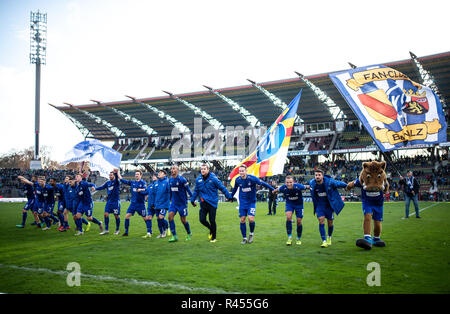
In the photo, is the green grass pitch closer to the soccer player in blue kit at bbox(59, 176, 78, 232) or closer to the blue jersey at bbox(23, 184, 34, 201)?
the soccer player in blue kit at bbox(59, 176, 78, 232)

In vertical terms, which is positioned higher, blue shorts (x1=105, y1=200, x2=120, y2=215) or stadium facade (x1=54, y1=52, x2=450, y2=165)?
stadium facade (x1=54, y1=52, x2=450, y2=165)

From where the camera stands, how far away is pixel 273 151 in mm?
14102

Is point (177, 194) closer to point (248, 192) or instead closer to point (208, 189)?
point (208, 189)

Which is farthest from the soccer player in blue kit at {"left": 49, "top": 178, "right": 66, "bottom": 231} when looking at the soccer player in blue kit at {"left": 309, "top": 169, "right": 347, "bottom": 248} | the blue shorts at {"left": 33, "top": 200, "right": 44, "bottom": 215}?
the soccer player in blue kit at {"left": 309, "top": 169, "right": 347, "bottom": 248}

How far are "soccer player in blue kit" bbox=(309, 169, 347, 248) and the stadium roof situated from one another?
33.9 meters

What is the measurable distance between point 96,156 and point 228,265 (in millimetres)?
14144

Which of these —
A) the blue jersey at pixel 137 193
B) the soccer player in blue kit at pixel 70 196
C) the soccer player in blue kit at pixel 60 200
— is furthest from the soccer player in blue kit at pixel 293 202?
the soccer player in blue kit at pixel 60 200

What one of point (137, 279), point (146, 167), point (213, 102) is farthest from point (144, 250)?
point (146, 167)

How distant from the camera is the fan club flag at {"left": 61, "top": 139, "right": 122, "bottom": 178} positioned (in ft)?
62.1

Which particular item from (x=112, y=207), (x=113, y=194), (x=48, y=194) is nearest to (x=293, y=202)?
(x=112, y=207)

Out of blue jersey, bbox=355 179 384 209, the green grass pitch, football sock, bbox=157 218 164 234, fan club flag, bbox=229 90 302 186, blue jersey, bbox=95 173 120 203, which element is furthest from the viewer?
fan club flag, bbox=229 90 302 186

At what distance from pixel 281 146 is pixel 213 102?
39109 mm

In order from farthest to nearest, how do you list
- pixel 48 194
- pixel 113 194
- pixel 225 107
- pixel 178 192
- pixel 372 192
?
pixel 225 107
pixel 48 194
pixel 113 194
pixel 178 192
pixel 372 192
